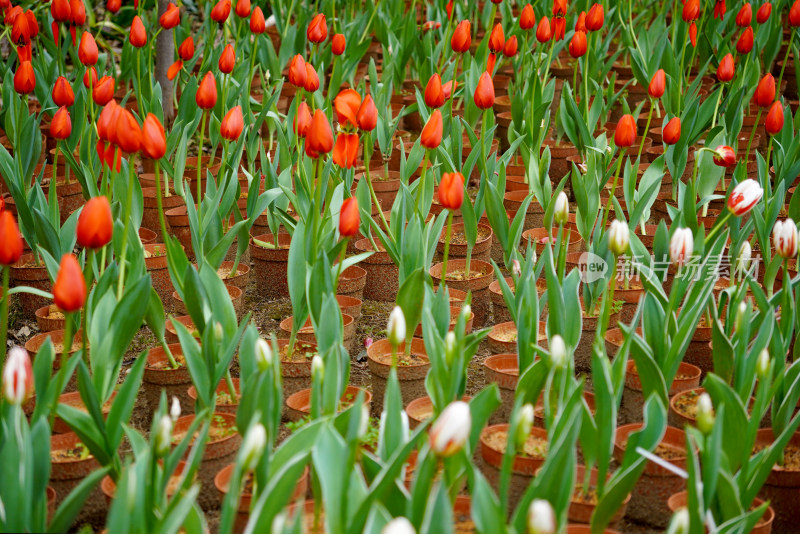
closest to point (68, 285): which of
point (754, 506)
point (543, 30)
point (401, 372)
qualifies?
point (401, 372)

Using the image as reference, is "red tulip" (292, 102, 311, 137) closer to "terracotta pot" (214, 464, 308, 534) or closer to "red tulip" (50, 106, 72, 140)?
"red tulip" (50, 106, 72, 140)

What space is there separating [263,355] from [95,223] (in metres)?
0.33

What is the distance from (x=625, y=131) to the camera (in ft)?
7.57

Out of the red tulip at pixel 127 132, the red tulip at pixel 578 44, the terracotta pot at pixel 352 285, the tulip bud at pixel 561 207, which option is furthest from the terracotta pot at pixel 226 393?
the red tulip at pixel 578 44

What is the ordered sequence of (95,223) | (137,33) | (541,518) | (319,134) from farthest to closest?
(137,33), (319,134), (95,223), (541,518)

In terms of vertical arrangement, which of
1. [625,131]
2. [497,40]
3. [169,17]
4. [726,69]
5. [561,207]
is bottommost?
[561,207]

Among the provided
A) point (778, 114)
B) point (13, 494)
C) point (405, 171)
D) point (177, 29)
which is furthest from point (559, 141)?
point (13, 494)

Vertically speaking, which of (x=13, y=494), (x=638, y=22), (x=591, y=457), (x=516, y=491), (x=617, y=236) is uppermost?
(x=638, y=22)

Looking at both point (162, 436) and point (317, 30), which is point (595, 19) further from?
point (162, 436)

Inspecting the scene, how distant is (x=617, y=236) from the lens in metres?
1.67

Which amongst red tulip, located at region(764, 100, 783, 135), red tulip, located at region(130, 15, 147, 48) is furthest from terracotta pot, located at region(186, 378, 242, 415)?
red tulip, located at region(764, 100, 783, 135)

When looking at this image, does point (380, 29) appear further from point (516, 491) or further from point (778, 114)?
point (516, 491)

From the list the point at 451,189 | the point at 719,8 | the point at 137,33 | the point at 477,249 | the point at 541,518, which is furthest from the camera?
the point at 719,8

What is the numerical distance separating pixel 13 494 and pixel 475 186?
270 cm
